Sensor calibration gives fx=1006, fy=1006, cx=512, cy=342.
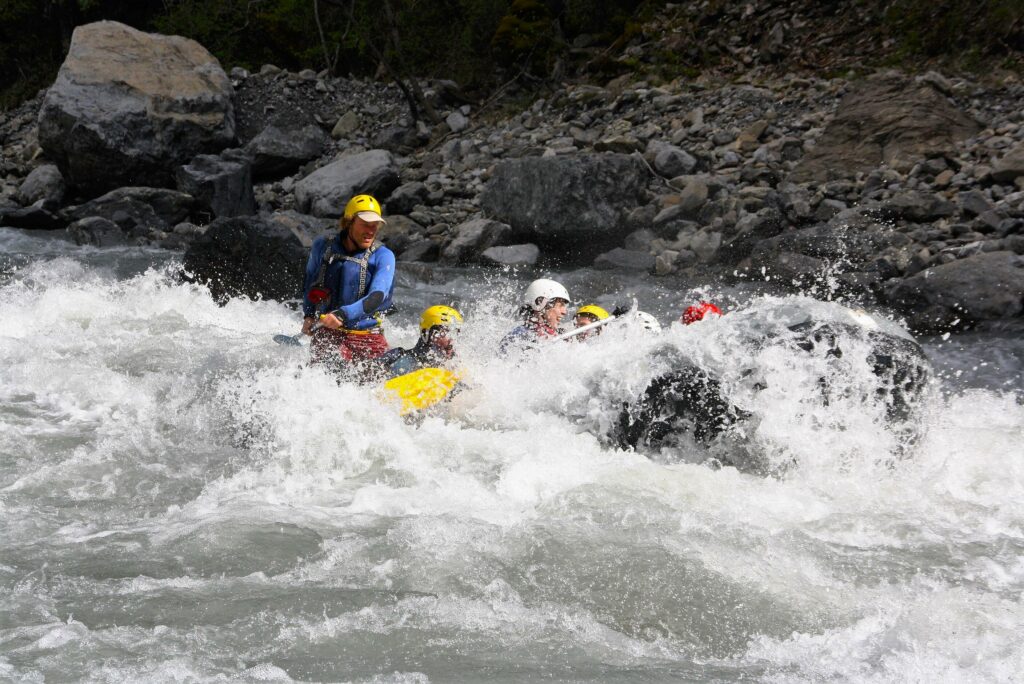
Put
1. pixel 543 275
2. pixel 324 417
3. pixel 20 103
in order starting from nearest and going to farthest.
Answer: pixel 324 417 < pixel 543 275 < pixel 20 103

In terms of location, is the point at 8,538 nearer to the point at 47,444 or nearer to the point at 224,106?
the point at 47,444

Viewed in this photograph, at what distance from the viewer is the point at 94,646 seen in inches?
142

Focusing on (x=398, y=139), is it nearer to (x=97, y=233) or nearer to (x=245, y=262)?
(x=97, y=233)

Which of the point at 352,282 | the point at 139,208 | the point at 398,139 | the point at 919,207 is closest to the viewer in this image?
the point at 352,282

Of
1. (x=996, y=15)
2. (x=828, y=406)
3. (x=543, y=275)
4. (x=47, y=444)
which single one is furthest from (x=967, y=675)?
(x=996, y=15)

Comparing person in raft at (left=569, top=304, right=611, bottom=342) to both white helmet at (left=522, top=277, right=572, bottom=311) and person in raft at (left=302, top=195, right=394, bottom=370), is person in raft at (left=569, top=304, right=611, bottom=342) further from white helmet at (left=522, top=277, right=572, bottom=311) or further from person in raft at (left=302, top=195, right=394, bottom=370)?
person in raft at (left=302, top=195, right=394, bottom=370)

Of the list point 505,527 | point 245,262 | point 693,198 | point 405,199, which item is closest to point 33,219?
point 405,199

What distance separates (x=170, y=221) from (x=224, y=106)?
4253 mm

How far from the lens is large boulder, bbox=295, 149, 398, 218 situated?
16016 mm

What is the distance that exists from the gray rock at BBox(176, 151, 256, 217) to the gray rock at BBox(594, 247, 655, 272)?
21.3 ft

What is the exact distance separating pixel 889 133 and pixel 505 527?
10.7m

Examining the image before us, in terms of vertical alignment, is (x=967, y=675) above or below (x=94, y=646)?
above

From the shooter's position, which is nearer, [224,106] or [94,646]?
[94,646]

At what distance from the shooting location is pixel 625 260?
13.0 metres
